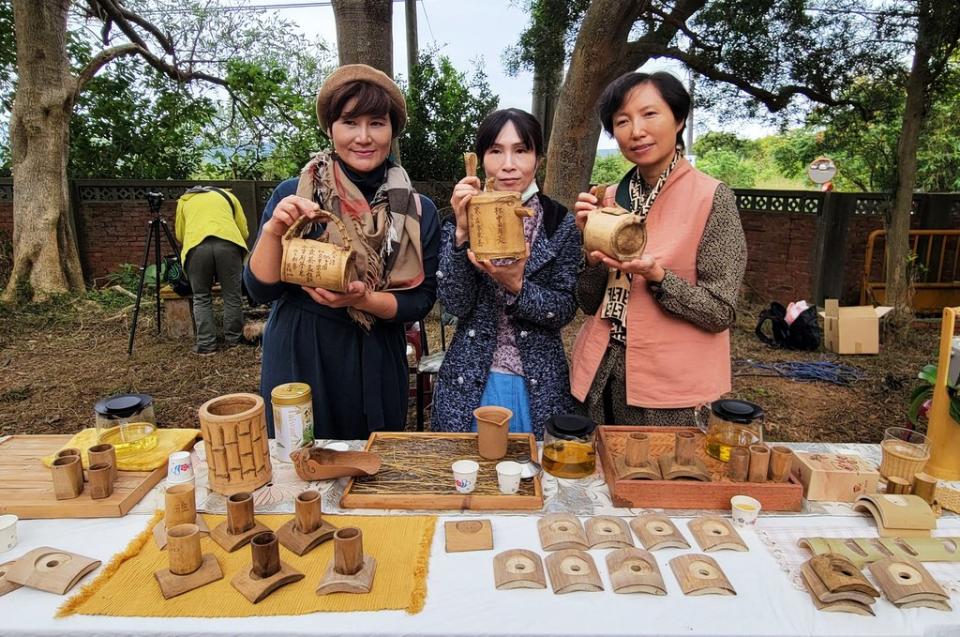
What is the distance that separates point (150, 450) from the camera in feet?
5.71

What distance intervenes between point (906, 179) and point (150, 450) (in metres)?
7.17

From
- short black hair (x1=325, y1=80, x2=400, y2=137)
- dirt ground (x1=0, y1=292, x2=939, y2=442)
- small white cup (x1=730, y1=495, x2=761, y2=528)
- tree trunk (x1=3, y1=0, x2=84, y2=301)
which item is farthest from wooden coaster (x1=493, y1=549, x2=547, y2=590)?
tree trunk (x1=3, y1=0, x2=84, y2=301)

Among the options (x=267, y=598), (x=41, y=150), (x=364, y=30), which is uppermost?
(x=364, y=30)

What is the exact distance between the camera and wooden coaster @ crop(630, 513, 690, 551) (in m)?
1.35

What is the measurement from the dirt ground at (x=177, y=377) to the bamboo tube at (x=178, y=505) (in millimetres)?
2880

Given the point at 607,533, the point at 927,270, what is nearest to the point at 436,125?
the point at 927,270

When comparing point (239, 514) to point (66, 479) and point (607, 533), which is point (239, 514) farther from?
point (607, 533)

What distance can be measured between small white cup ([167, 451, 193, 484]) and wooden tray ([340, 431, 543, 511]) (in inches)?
16.6

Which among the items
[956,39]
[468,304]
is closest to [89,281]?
[468,304]

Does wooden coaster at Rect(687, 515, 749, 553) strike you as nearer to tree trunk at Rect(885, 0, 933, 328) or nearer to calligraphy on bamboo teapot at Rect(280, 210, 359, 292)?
calligraphy on bamboo teapot at Rect(280, 210, 359, 292)

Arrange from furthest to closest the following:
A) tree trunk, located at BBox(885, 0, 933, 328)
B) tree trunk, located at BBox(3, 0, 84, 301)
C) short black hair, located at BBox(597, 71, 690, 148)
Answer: tree trunk, located at BBox(3, 0, 84, 301)
tree trunk, located at BBox(885, 0, 933, 328)
short black hair, located at BBox(597, 71, 690, 148)

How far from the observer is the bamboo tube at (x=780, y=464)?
5.05 ft

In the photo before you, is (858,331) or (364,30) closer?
(364,30)

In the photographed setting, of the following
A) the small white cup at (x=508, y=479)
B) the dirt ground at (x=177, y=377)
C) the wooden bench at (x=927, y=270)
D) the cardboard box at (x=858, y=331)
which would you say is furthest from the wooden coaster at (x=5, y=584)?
the wooden bench at (x=927, y=270)
